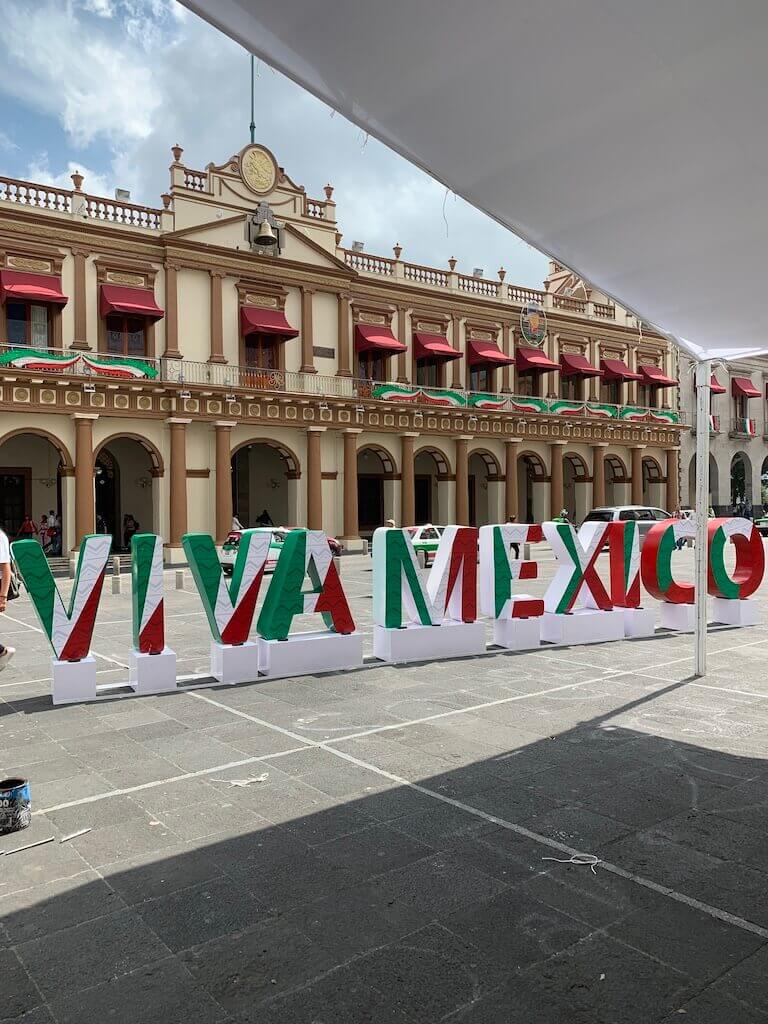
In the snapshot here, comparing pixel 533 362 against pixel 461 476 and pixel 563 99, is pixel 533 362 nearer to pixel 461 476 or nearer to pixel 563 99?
pixel 461 476

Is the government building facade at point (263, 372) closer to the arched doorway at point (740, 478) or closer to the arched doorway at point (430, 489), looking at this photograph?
the arched doorway at point (430, 489)

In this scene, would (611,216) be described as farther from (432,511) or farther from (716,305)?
(432,511)

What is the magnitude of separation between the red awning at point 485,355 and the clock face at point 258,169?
33.9ft

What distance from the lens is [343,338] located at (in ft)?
97.2

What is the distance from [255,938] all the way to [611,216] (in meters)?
4.18

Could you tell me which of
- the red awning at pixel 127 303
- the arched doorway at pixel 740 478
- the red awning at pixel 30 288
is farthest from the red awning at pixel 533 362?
the red awning at pixel 30 288

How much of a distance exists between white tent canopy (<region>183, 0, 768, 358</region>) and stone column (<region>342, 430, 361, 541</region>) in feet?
81.2

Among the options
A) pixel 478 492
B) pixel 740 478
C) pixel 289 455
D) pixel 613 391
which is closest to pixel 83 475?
pixel 289 455

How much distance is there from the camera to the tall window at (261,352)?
27.7 metres

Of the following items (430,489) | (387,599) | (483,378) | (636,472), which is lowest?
(387,599)

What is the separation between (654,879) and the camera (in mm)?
4246

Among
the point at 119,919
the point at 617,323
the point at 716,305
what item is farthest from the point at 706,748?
the point at 617,323

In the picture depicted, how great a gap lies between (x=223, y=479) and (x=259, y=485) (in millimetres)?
5666

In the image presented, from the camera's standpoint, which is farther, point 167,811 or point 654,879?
point 167,811
